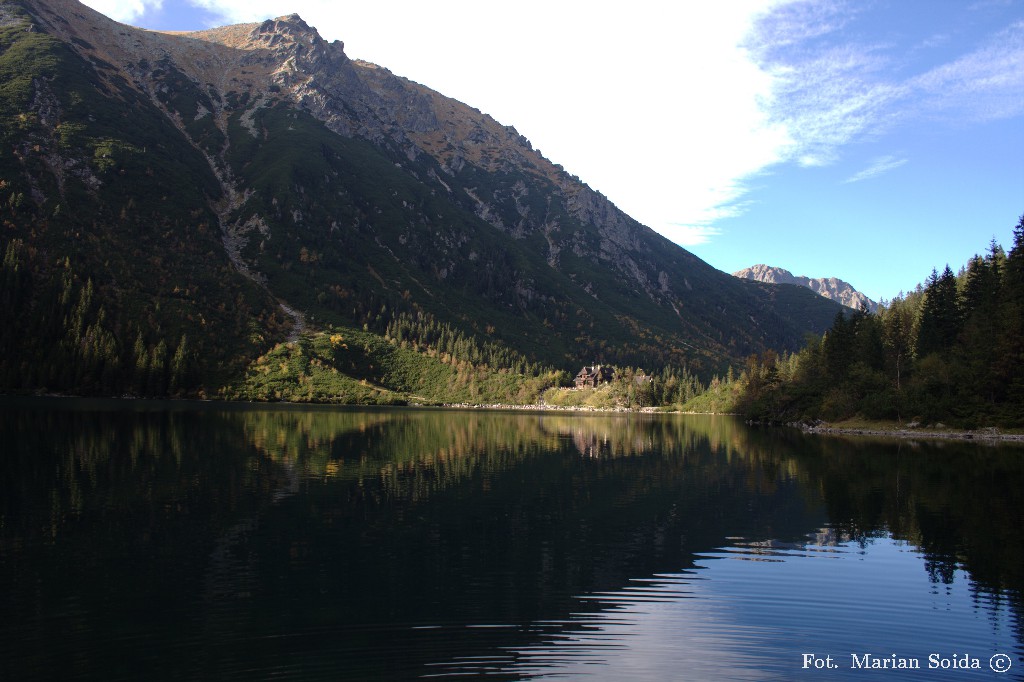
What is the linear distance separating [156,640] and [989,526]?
37552 millimetres

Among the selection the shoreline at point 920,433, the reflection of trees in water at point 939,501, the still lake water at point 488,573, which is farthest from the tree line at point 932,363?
the still lake water at point 488,573

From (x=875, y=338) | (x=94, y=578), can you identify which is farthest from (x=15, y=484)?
(x=875, y=338)

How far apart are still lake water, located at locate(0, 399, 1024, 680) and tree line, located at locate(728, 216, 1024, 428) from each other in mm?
50380

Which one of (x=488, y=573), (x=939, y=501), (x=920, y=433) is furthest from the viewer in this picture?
(x=920, y=433)

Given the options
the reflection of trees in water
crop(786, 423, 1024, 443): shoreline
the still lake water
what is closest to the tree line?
crop(786, 423, 1024, 443): shoreline

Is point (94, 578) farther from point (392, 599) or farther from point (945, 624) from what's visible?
point (945, 624)

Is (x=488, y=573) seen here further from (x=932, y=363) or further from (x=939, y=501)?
(x=932, y=363)

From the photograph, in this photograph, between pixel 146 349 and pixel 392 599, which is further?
pixel 146 349

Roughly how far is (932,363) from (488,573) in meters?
102

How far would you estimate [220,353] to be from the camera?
18062 centimetres

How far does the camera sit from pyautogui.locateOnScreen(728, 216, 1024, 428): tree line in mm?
86500

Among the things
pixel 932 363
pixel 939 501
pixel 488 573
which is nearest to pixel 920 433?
pixel 932 363

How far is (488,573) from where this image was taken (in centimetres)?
2239

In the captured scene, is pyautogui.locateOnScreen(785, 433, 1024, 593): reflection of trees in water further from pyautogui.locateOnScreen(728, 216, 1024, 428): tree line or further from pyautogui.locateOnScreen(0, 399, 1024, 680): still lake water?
pyautogui.locateOnScreen(728, 216, 1024, 428): tree line
